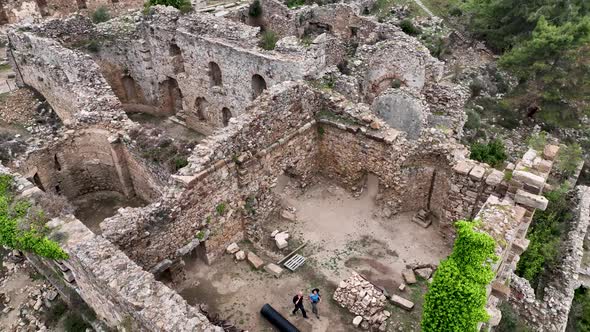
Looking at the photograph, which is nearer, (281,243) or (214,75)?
(281,243)

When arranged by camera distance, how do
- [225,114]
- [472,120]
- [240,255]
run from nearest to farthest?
[240,255] < [225,114] < [472,120]

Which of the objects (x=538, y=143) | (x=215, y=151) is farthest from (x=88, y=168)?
(x=538, y=143)

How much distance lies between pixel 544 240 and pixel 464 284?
8620 millimetres

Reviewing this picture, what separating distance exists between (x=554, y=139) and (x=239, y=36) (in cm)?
1461

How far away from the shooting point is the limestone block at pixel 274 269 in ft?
34.8

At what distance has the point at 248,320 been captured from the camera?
9703mm

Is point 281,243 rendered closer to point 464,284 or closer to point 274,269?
point 274,269

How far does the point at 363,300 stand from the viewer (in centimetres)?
977

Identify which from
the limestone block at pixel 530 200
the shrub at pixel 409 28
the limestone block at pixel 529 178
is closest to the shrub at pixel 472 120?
the shrub at pixel 409 28

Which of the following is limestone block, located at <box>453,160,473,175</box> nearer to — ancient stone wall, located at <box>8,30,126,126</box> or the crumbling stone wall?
the crumbling stone wall

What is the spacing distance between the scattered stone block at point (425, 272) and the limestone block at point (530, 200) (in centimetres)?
282

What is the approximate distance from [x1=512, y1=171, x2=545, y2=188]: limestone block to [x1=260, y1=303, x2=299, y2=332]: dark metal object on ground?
5189 millimetres

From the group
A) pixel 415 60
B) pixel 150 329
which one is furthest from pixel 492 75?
pixel 150 329

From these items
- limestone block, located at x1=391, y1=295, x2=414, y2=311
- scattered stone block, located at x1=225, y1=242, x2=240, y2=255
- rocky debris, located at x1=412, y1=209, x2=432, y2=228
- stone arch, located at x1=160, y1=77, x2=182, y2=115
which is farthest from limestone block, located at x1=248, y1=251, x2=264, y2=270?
stone arch, located at x1=160, y1=77, x2=182, y2=115
